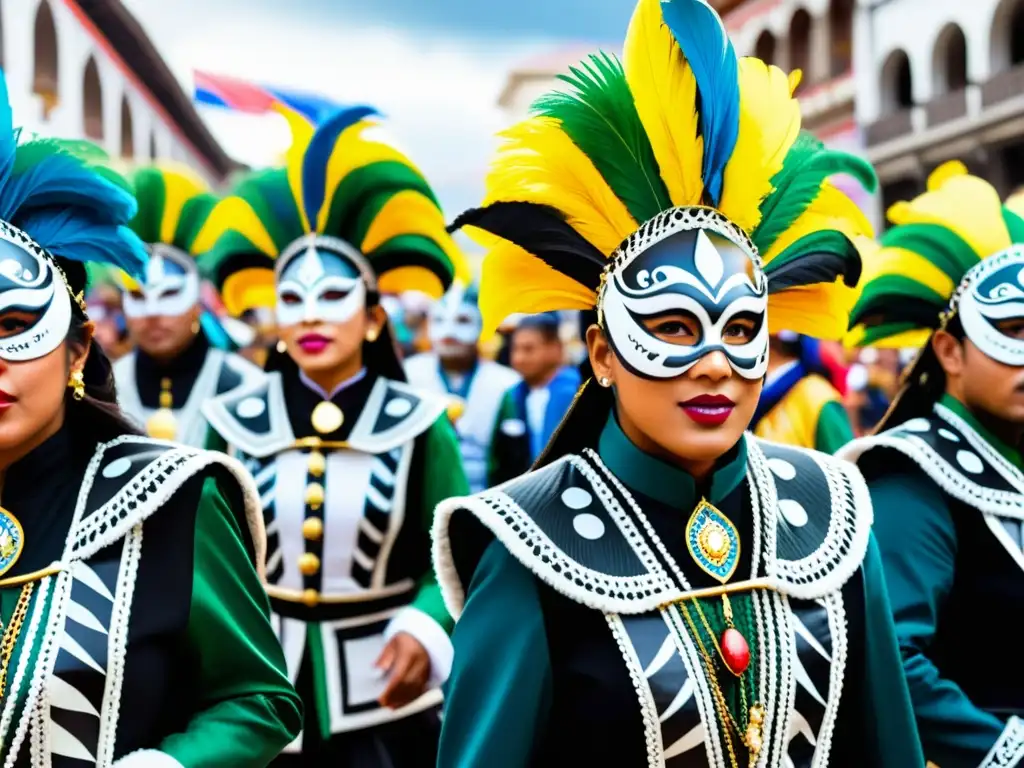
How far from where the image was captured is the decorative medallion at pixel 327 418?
16.4ft

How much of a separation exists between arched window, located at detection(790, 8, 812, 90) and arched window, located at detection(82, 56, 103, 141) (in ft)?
51.1

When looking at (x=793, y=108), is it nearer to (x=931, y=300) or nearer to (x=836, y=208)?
(x=836, y=208)

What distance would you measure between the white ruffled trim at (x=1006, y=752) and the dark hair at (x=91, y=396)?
2.11 meters

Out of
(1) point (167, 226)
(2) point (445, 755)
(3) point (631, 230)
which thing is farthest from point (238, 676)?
(1) point (167, 226)

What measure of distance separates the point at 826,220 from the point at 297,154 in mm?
2724

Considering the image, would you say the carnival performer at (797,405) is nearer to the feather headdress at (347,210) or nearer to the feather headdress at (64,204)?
the feather headdress at (347,210)

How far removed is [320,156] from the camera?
5312 millimetres

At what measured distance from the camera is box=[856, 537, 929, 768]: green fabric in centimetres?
280

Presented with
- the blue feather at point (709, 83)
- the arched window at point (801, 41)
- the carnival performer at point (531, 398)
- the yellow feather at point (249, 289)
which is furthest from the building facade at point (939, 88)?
the blue feather at point (709, 83)

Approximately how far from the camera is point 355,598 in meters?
4.82

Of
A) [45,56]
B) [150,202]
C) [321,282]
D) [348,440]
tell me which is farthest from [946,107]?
[348,440]

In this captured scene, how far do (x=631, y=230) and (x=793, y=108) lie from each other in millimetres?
474

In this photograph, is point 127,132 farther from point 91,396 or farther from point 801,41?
point 91,396

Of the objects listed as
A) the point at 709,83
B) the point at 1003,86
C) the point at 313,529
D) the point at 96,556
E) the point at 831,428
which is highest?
the point at 1003,86
